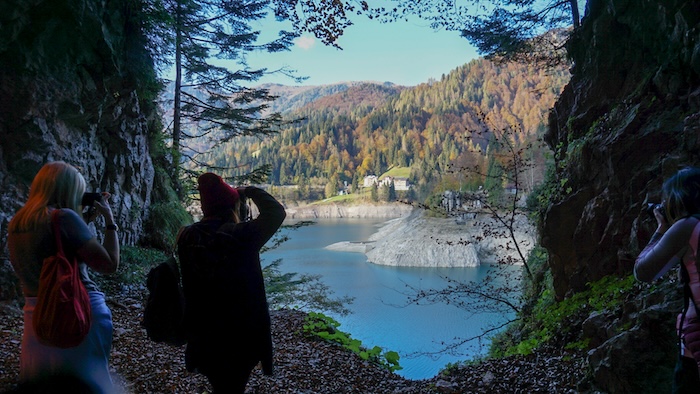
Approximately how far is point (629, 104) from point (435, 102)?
113 m

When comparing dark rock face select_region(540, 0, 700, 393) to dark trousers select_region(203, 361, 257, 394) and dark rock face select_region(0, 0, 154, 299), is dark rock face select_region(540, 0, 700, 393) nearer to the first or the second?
dark trousers select_region(203, 361, 257, 394)

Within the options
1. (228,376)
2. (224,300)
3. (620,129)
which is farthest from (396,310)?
(224,300)

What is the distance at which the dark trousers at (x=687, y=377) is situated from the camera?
181cm

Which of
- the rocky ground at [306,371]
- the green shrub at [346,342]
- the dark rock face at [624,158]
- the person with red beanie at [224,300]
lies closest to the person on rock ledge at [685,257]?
the dark rock face at [624,158]

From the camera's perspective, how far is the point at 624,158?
450cm

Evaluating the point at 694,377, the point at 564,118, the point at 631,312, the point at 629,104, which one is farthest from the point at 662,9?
the point at 694,377

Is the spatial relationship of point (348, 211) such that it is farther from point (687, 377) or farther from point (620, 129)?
point (687, 377)

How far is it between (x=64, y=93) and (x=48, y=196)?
4.81 meters

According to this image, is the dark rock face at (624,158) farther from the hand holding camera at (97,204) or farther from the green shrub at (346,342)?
the hand holding camera at (97,204)

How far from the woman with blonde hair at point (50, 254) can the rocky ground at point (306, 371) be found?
73.6 inches

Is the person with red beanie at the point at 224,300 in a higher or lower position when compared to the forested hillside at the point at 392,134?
lower

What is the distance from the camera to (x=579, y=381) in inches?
126

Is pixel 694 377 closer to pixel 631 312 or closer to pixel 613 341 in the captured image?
Result: pixel 613 341

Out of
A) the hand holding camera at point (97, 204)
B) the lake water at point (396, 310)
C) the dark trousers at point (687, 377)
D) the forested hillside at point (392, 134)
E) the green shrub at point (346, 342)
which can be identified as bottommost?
the lake water at point (396, 310)
